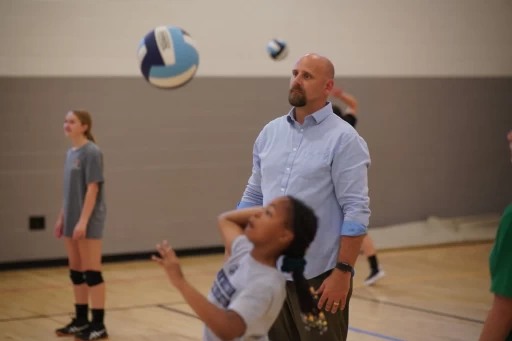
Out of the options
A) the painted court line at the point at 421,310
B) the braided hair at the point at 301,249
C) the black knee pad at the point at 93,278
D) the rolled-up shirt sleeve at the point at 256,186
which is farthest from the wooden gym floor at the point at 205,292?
the braided hair at the point at 301,249

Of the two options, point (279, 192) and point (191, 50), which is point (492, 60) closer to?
point (191, 50)

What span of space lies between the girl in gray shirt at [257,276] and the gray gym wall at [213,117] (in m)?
6.80

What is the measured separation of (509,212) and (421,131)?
9416mm

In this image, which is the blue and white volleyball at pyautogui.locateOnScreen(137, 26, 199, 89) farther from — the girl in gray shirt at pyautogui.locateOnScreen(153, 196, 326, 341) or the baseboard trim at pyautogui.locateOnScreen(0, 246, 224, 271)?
the baseboard trim at pyautogui.locateOnScreen(0, 246, 224, 271)

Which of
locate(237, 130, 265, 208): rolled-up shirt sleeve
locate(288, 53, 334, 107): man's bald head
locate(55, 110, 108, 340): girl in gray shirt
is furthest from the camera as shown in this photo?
locate(55, 110, 108, 340): girl in gray shirt

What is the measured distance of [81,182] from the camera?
20.6 feet

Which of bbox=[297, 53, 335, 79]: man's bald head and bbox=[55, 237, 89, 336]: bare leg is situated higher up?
bbox=[297, 53, 335, 79]: man's bald head

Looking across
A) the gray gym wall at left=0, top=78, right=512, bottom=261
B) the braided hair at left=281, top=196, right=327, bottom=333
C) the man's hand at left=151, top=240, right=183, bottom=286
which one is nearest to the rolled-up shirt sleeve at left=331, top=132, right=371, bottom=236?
the braided hair at left=281, top=196, right=327, bottom=333

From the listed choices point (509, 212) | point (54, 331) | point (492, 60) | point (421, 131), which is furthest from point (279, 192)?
point (492, 60)

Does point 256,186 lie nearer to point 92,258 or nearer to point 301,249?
point 301,249

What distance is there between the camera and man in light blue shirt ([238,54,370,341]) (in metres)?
3.65

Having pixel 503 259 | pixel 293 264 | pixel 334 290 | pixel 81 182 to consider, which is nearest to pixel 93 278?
pixel 81 182

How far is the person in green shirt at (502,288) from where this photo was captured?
2.74 meters

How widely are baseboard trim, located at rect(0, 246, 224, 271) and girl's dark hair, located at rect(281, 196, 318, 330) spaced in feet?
23.1
